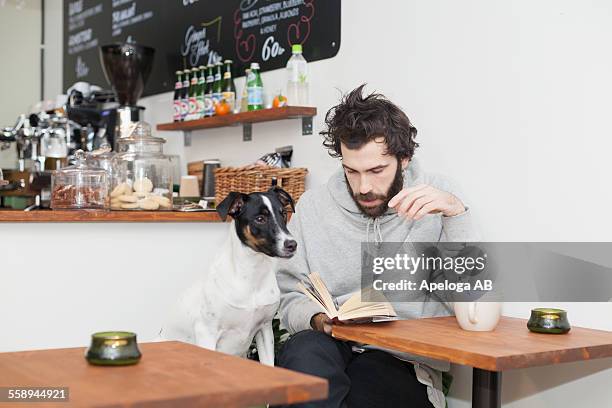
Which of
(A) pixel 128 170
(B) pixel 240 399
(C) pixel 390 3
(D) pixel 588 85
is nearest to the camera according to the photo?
(B) pixel 240 399

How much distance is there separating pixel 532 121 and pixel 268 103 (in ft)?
5.16

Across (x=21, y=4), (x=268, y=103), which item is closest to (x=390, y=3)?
(x=268, y=103)

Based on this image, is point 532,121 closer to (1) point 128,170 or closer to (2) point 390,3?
(2) point 390,3

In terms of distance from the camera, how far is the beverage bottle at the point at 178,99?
14.5ft

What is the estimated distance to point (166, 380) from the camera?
1499 mm

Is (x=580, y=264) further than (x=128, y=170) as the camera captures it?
No

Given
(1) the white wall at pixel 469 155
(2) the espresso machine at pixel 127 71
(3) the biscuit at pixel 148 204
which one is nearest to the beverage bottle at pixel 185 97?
(2) the espresso machine at pixel 127 71

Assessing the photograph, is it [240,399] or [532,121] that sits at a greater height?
[532,121]

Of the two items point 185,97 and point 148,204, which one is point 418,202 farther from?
point 185,97

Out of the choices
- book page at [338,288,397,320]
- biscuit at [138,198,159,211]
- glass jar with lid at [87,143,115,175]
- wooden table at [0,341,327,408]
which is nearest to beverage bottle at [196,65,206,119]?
glass jar with lid at [87,143,115,175]

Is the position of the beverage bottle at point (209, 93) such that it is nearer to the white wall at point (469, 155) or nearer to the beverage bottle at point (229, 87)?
the beverage bottle at point (229, 87)

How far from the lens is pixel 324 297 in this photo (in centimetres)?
235

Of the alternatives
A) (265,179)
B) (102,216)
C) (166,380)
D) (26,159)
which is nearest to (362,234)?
(265,179)

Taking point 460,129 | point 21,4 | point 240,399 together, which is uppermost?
point 21,4
